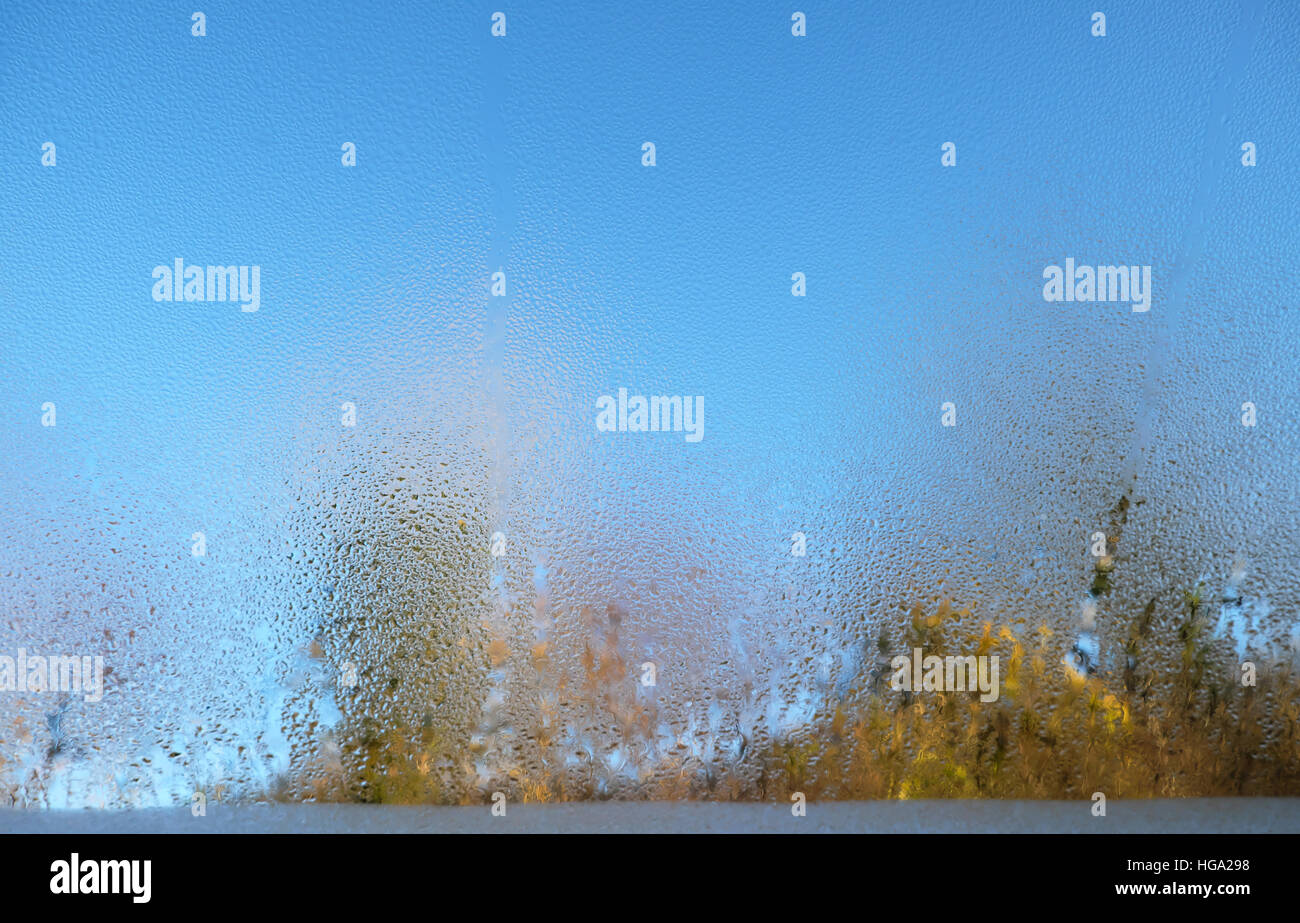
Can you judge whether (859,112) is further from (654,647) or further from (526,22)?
(654,647)

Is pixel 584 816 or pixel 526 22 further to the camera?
pixel 526 22

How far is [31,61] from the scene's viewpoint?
293 centimetres

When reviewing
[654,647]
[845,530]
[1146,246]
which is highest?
[1146,246]

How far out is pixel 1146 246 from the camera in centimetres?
290

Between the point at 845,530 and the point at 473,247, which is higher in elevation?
the point at 473,247

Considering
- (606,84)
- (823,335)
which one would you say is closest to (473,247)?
(606,84)

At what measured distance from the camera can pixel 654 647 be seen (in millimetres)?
2840

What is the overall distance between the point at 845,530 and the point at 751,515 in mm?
293

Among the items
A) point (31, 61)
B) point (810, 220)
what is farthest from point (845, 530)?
point (31, 61)

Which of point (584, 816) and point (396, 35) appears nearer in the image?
point (584, 816)

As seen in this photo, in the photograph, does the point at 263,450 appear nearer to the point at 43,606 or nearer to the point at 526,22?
the point at 43,606

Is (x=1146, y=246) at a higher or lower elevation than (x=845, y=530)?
higher

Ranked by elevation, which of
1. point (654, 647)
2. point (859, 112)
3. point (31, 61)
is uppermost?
point (31, 61)

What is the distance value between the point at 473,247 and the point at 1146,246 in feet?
6.89
